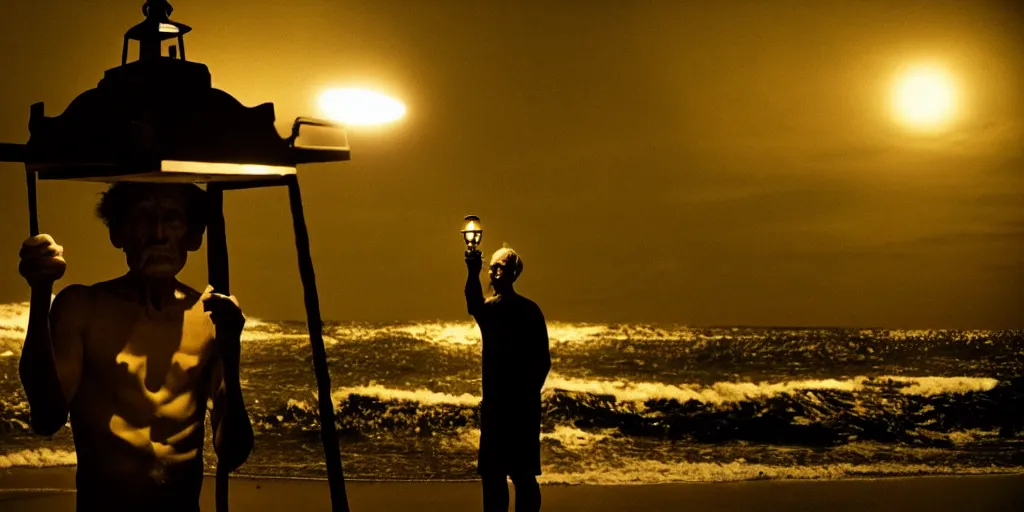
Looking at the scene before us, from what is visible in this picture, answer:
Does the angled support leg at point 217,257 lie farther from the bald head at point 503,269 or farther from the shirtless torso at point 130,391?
the bald head at point 503,269

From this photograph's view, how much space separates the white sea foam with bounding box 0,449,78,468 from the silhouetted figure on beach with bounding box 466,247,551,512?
3.19 meters

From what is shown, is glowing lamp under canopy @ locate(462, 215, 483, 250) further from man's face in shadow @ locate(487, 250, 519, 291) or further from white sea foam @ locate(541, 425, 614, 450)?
white sea foam @ locate(541, 425, 614, 450)

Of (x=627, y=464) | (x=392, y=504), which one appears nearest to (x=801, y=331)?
(x=627, y=464)

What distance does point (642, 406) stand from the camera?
31.7 feet

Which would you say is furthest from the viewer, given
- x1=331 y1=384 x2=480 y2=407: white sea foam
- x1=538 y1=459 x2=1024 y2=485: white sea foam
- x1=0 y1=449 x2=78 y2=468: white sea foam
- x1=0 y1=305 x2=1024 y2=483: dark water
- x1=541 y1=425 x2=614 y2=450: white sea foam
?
x1=331 y1=384 x2=480 y2=407: white sea foam

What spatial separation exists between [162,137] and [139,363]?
1.52ft

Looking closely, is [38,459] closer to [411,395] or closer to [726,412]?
[411,395]

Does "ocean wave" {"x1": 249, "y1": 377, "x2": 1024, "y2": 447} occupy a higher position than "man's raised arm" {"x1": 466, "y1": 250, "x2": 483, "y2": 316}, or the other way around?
"man's raised arm" {"x1": 466, "y1": 250, "x2": 483, "y2": 316}

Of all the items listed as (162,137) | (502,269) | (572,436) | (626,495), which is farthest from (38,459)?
(162,137)

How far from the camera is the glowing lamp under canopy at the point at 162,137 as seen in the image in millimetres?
1854

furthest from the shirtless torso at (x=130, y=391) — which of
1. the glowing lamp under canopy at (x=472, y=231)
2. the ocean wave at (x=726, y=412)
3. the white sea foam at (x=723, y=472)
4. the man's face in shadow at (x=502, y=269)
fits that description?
the ocean wave at (x=726, y=412)

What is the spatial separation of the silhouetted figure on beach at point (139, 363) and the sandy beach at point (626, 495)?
9.41 feet

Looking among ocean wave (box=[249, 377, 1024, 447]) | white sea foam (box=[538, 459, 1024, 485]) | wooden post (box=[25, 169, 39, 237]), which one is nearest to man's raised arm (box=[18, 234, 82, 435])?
wooden post (box=[25, 169, 39, 237])

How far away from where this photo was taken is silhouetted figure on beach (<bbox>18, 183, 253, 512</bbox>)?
1887 mm
